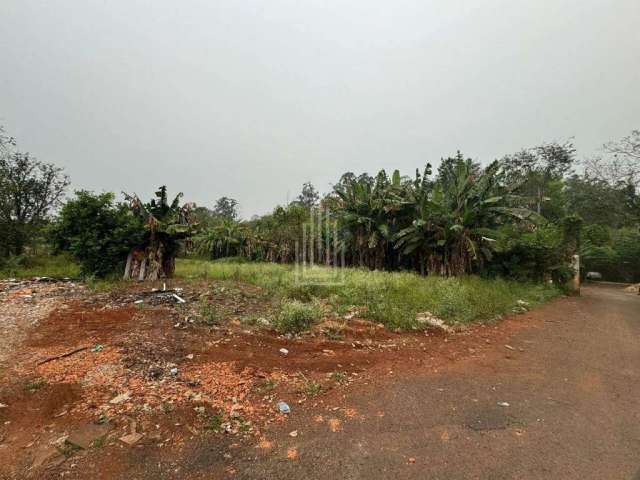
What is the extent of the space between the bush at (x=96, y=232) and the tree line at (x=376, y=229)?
0.02m

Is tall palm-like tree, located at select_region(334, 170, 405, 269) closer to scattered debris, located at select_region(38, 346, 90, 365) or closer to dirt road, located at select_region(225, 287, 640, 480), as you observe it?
dirt road, located at select_region(225, 287, 640, 480)

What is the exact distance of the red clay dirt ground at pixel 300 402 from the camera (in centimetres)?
215

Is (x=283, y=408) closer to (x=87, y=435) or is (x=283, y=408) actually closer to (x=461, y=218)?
(x=87, y=435)

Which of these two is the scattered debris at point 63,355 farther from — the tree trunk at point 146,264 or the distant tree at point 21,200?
the distant tree at point 21,200

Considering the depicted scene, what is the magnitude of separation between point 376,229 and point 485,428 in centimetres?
1046

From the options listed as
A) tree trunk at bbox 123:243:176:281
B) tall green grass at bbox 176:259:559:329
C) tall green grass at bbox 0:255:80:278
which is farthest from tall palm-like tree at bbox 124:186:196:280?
tall green grass at bbox 0:255:80:278

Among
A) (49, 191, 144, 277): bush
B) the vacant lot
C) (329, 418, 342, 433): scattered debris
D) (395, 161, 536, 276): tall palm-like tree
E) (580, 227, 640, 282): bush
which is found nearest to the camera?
the vacant lot

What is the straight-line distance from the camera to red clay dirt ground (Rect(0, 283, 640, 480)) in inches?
84.8

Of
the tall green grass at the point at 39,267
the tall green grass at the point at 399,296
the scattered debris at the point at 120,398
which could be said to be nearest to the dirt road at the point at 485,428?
the scattered debris at the point at 120,398

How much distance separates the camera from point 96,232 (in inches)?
291

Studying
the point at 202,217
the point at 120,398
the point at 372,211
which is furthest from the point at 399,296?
the point at 202,217

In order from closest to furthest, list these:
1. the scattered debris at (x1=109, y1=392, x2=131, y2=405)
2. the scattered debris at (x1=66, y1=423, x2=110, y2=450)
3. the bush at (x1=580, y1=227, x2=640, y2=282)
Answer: the scattered debris at (x1=66, y1=423, x2=110, y2=450)
the scattered debris at (x1=109, y1=392, x2=131, y2=405)
the bush at (x1=580, y1=227, x2=640, y2=282)

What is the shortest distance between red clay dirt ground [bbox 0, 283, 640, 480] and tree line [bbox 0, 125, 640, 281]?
3011 millimetres

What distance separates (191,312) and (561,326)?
7.31m
